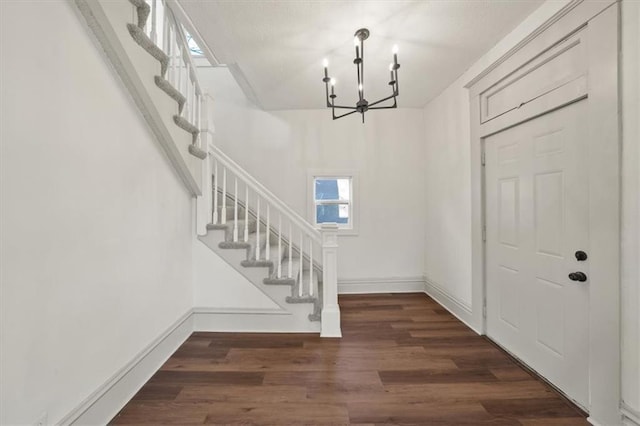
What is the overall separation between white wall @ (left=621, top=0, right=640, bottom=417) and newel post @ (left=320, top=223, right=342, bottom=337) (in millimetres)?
1850

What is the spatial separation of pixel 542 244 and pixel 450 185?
4.46ft

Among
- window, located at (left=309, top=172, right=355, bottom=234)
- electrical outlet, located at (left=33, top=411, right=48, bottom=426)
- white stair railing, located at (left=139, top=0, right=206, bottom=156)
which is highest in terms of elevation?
white stair railing, located at (left=139, top=0, right=206, bottom=156)

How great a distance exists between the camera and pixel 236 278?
265cm

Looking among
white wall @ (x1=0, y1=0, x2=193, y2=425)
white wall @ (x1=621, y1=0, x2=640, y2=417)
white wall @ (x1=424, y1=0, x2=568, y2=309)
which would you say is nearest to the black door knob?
white wall @ (x1=621, y1=0, x2=640, y2=417)

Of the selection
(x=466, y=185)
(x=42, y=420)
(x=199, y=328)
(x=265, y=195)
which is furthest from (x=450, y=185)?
(x=42, y=420)

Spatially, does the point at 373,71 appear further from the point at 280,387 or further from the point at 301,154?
the point at 280,387

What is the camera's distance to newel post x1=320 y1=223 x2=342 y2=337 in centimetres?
256

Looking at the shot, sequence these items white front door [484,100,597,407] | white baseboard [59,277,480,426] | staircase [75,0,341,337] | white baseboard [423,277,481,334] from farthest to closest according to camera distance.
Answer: white baseboard [423,277,481,334] < staircase [75,0,341,337] < white front door [484,100,597,407] < white baseboard [59,277,480,426]

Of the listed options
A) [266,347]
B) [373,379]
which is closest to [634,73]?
[373,379]

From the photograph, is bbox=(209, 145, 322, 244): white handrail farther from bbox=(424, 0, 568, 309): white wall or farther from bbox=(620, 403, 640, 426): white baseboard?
bbox=(620, 403, 640, 426): white baseboard

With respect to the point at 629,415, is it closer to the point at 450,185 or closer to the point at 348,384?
the point at 348,384

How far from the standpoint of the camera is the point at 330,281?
2568mm

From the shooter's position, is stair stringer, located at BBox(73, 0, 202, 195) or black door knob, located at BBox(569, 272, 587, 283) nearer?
stair stringer, located at BBox(73, 0, 202, 195)

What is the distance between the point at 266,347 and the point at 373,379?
969 millimetres
